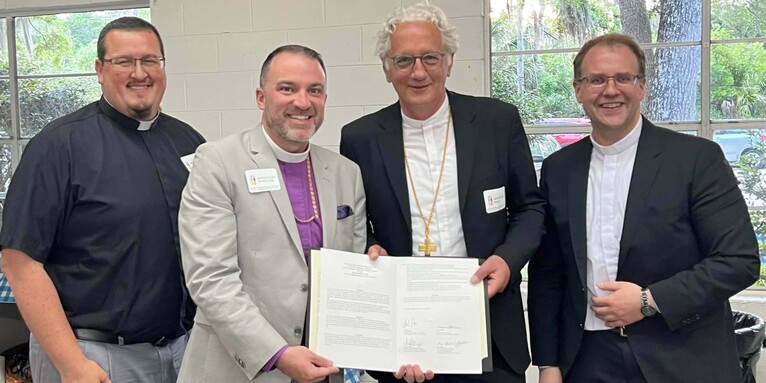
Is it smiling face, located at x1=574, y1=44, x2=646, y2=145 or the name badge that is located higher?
smiling face, located at x1=574, y1=44, x2=646, y2=145

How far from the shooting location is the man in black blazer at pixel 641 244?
162 cm

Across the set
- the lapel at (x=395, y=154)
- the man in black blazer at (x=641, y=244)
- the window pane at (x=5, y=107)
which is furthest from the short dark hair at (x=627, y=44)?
the window pane at (x=5, y=107)

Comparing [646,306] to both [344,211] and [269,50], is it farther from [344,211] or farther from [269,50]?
[269,50]

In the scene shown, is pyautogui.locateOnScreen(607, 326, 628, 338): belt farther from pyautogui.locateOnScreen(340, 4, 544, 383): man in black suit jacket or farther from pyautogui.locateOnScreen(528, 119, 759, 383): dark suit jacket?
pyautogui.locateOnScreen(340, 4, 544, 383): man in black suit jacket

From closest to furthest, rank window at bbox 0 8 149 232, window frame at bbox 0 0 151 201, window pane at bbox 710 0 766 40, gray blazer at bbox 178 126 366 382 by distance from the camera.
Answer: gray blazer at bbox 178 126 366 382, window pane at bbox 710 0 766 40, window frame at bbox 0 0 151 201, window at bbox 0 8 149 232

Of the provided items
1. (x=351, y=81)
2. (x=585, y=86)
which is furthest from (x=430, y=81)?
(x=351, y=81)

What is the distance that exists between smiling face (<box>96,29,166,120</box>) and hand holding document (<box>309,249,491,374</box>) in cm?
73

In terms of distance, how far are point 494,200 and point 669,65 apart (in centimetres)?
198

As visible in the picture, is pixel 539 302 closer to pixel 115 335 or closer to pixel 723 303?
pixel 723 303

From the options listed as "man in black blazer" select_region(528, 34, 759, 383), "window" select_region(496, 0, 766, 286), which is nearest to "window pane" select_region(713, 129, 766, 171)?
"window" select_region(496, 0, 766, 286)

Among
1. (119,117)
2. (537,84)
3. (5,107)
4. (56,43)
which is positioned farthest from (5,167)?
(537,84)

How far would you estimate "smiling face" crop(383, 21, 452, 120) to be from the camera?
1811mm

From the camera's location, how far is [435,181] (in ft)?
6.08

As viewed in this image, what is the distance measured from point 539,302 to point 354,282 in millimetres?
614
